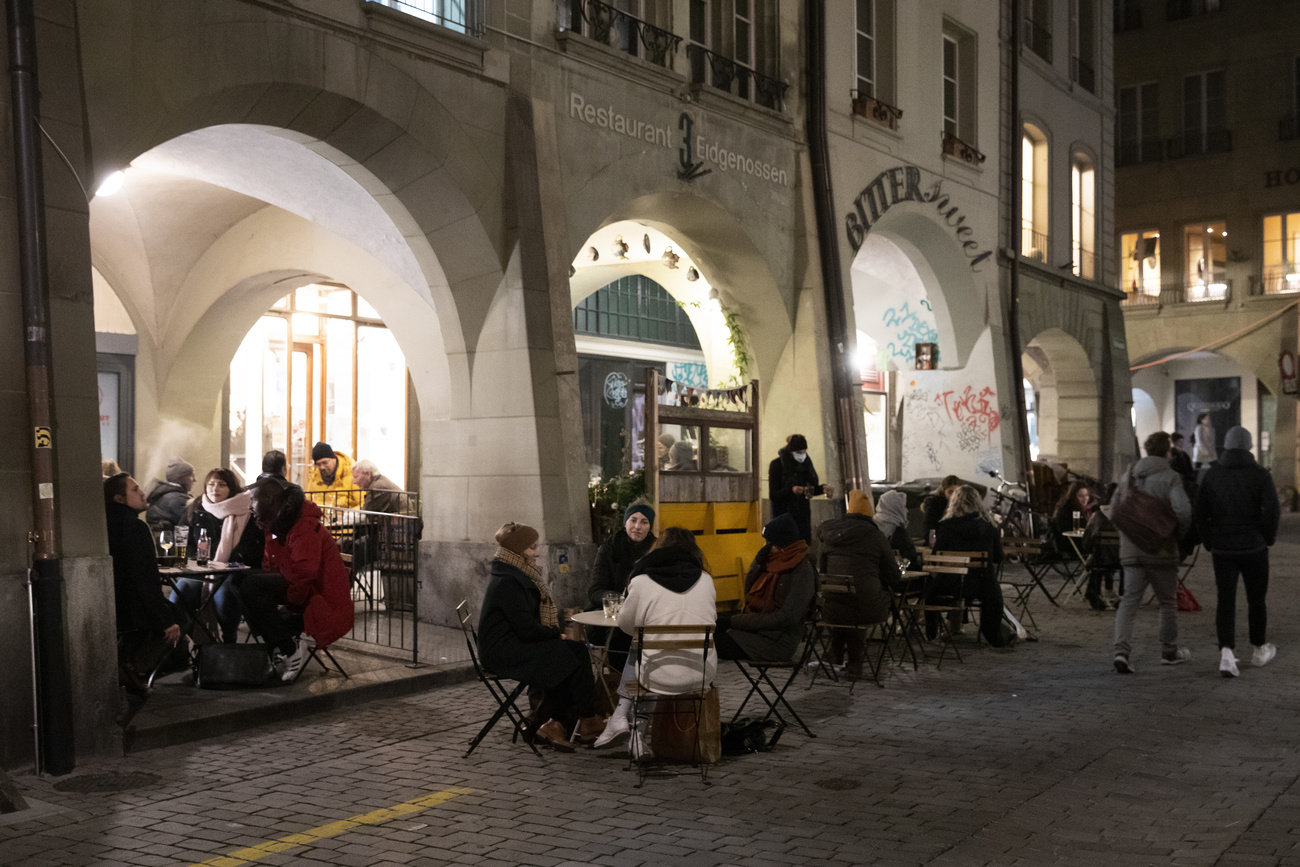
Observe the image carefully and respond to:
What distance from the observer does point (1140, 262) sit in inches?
1296

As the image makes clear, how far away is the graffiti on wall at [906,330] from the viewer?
21094 millimetres

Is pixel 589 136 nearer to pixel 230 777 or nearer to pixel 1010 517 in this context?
pixel 230 777

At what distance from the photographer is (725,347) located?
16.1 m

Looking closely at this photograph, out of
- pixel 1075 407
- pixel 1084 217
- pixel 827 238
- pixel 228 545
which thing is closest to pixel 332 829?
pixel 228 545

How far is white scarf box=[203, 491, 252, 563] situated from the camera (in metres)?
9.57

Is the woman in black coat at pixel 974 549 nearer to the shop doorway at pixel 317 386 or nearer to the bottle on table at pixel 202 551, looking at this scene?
the bottle on table at pixel 202 551

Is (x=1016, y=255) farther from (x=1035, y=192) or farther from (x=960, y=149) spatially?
(x=1035, y=192)

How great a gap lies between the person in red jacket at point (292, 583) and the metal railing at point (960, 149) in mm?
13201

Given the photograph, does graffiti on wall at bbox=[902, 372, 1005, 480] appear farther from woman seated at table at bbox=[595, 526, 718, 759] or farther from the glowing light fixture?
woman seated at table at bbox=[595, 526, 718, 759]

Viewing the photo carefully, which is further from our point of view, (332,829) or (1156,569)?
(1156,569)

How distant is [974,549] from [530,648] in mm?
5313

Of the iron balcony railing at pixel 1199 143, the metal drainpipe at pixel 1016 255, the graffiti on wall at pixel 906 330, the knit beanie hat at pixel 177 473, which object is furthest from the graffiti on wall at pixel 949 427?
the iron balcony railing at pixel 1199 143

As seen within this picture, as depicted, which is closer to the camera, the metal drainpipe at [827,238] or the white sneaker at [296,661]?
the white sneaker at [296,661]

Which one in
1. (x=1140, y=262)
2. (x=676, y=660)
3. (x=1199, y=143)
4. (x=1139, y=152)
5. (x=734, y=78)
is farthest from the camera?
(x=1139, y=152)
